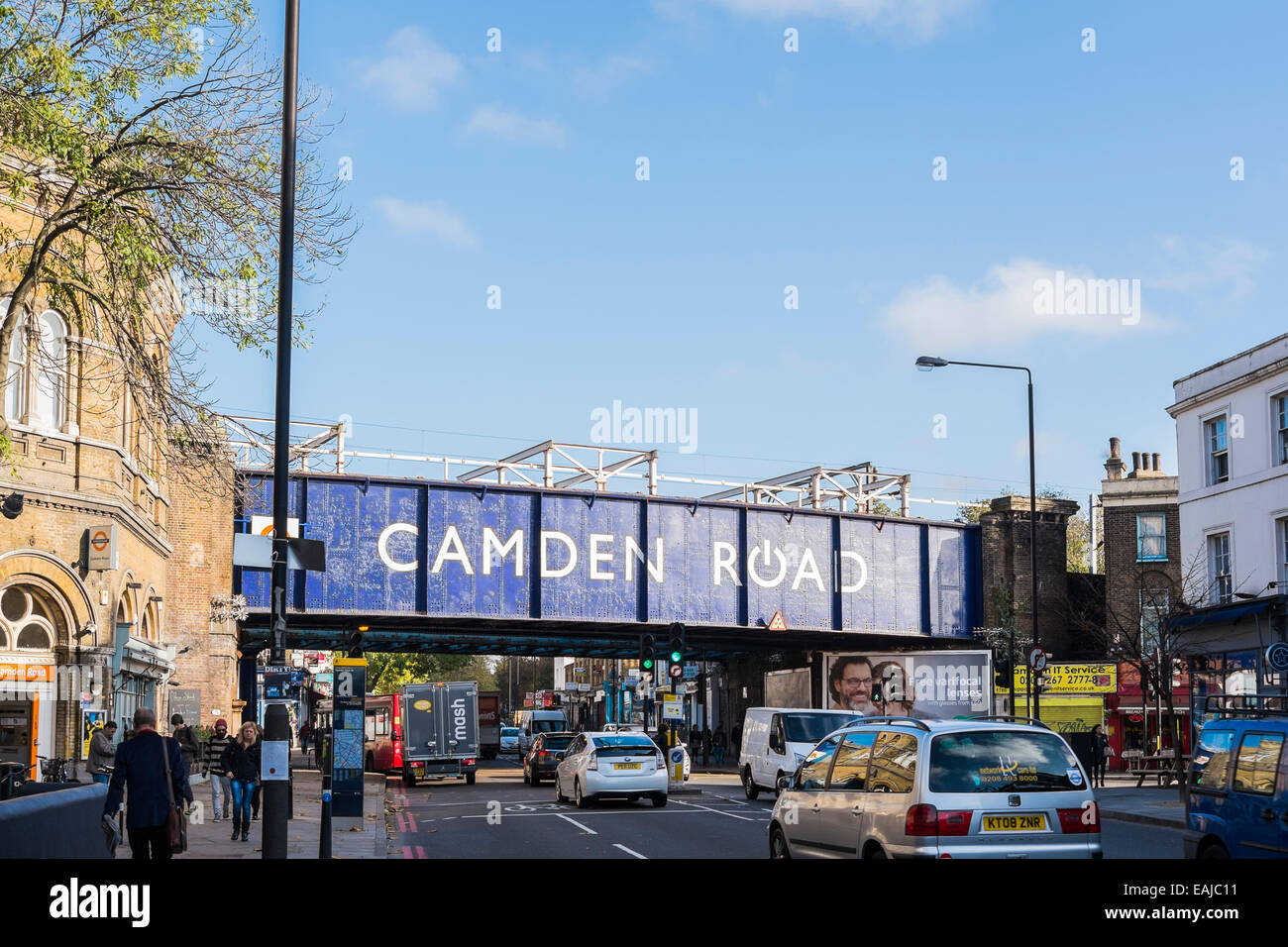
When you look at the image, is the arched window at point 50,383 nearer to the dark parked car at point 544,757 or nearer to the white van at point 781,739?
the white van at point 781,739

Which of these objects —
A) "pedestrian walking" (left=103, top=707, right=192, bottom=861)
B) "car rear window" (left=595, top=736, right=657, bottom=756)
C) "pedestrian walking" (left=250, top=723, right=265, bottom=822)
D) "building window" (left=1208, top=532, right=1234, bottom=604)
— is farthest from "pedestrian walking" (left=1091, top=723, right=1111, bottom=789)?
"pedestrian walking" (left=103, top=707, right=192, bottom=861)

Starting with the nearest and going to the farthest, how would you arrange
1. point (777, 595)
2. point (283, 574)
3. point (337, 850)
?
1. point (283, 574)
2. point (337, 850)
3. point (777, 595)

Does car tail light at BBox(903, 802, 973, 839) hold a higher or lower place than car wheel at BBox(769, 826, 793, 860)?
higher

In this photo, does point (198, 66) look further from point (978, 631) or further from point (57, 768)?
point (978, 631)

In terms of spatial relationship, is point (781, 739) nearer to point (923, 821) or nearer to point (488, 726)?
point (923, 821)

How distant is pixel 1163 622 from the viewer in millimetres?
32688

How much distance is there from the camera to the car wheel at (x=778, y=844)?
13490 mm

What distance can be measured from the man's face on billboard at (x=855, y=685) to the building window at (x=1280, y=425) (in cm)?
1747

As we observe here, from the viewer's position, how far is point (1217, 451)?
36.1 meters

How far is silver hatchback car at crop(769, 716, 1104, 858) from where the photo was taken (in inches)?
427

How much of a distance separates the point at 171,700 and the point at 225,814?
9.46 meters

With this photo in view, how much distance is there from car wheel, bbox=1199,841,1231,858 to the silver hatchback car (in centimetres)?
99

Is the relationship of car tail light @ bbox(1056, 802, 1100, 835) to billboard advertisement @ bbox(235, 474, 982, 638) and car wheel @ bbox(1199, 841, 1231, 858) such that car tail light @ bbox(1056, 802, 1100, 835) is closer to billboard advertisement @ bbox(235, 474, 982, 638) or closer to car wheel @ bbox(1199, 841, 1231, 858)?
car wheel @ bbox(1199, 841, 1231, 858)
